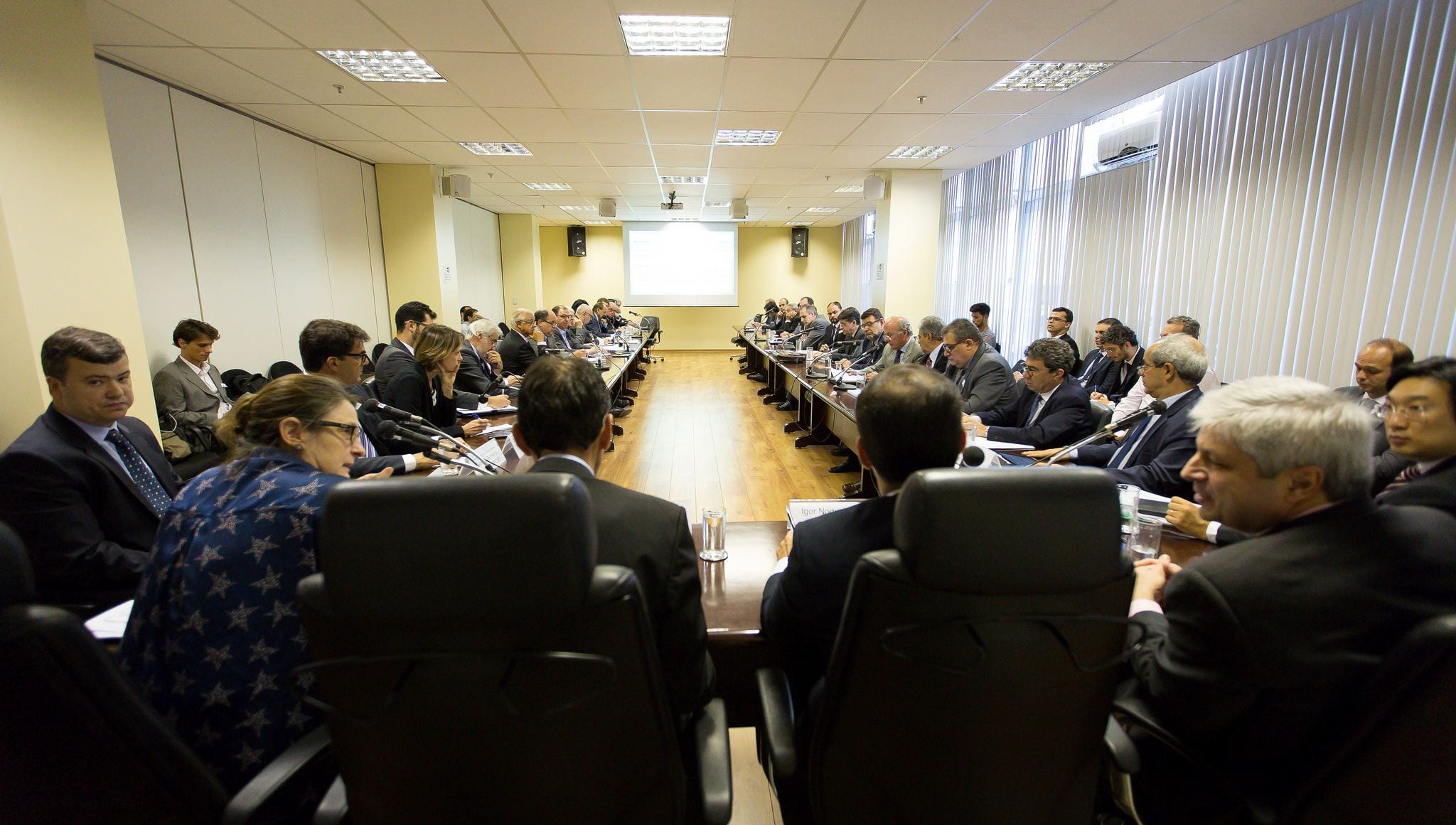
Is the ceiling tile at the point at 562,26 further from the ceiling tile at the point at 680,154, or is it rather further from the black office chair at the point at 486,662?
the black office chair at the point at 486,662

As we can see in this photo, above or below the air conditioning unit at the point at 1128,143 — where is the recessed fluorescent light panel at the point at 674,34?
above

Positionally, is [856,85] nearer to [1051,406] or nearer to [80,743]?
[1051,406]

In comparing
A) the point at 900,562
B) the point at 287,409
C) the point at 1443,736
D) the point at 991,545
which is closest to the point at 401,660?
the point at 900,562

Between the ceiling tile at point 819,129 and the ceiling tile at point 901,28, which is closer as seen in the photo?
the ceiling tile at point 901,28

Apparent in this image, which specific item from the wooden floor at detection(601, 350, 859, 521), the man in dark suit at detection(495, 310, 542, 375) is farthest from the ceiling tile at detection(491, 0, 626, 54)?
the man in dark suit at detection(495, 310, 542, 375)

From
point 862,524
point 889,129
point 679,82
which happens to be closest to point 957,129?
point 889,129

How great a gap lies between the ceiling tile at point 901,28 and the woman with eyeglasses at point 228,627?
10.8ft

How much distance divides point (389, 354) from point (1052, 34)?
4.22 m

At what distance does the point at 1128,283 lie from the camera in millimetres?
5320

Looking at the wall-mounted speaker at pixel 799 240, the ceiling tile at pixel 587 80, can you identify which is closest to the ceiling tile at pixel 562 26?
the ceiling tile at pixel 587 80

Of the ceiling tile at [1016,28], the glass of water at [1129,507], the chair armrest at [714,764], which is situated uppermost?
the ceiling tile at [1016,28]

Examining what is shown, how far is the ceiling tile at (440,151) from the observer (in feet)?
19.9

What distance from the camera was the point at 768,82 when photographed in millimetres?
4207

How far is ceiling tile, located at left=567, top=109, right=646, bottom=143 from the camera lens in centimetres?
495
